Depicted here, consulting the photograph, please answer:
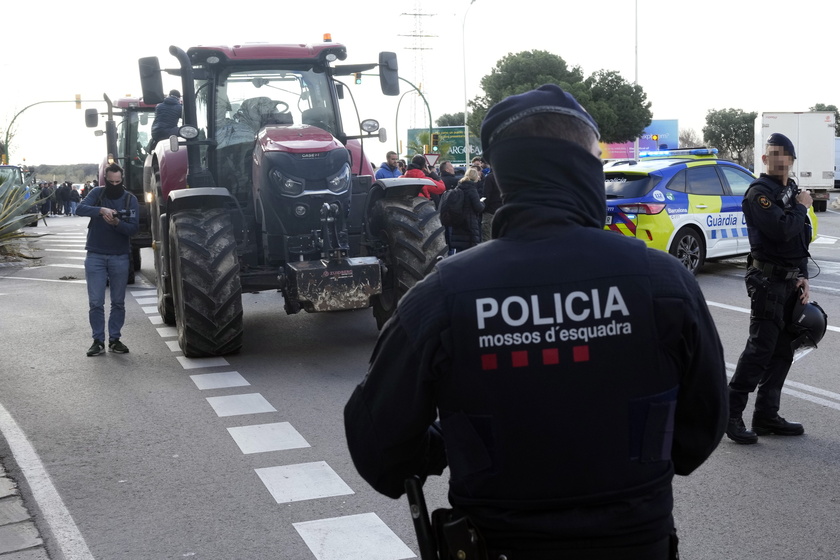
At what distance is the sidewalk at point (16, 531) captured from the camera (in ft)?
14.9

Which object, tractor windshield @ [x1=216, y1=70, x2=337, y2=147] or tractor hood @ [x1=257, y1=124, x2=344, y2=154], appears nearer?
tractor hood @ [x1=257, y1=124, x2=344, y2=154]

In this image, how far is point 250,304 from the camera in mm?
12781

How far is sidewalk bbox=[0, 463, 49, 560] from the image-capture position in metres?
4.55

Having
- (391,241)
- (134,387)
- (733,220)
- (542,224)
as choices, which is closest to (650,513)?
(542,224)

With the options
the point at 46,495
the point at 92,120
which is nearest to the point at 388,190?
the point at 46,495

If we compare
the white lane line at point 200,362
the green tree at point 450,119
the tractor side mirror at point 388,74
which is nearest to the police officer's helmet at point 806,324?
the tractor side mirror at point 388,74

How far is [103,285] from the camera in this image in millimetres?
9516

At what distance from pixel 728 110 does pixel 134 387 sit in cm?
7459

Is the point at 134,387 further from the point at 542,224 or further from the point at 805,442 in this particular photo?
the point at 542,224

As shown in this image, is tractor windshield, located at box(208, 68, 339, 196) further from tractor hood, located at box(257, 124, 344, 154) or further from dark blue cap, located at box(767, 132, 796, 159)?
dark blue cap, located at box(767, 132, 796, 159)

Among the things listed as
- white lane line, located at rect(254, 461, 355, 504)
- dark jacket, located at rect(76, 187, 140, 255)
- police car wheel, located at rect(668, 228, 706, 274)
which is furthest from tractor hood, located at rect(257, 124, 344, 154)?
police car wheel, located at rect(668, 228, 706, 274)

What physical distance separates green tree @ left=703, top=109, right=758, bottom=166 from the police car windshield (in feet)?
210

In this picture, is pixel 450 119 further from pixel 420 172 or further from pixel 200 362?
pixel 200 362

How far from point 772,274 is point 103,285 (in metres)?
6.21
